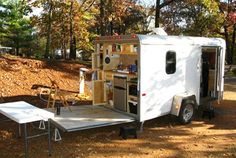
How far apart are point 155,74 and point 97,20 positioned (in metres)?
17.4

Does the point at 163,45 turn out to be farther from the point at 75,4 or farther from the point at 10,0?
the point at 10,0

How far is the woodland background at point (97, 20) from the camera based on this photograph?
19.4 meters

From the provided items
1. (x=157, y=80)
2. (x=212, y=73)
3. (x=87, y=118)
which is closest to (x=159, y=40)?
(x=157, y=80)

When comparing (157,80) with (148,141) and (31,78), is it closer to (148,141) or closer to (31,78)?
(148,141)

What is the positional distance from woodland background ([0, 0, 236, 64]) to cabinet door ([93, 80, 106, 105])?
9.01 metres

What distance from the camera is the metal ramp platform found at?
26.2 ft

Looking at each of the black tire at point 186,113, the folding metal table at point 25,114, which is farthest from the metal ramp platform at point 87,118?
the black tire at point 186,113

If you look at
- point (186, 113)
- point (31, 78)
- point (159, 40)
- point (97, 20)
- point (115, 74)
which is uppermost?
point (97, 20)

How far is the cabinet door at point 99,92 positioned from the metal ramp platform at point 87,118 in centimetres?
32

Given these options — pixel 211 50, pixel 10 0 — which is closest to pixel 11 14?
pixel 10 0

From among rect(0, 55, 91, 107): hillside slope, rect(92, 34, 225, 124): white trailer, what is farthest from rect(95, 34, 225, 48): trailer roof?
rect(0, 55, 91, 107): hillside slope

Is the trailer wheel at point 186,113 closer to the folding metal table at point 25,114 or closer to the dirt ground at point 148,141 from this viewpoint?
the dirt ground at point 148,141

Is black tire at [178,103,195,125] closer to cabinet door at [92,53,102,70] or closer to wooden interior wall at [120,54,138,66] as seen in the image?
wooden interior wall at [120,54,138,66]

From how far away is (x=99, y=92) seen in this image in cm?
1051
